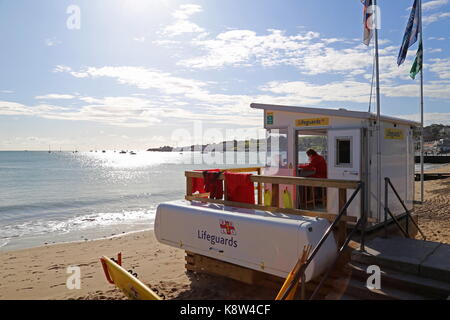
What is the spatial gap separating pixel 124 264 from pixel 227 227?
559cm

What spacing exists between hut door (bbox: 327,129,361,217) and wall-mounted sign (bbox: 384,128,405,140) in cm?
110

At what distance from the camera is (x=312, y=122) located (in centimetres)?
755

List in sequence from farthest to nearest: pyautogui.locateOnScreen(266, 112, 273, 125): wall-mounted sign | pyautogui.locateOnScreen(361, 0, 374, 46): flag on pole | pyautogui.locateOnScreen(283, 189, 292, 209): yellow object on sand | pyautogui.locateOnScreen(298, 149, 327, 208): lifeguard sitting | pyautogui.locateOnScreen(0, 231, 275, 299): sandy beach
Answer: pyautogui.locateOnScreen(298, 149, 327, 208): lifeguard sitting < pyautogui.locateOnScreen(361, 0, 374, 46): flag on pole < pyautogui.locateOnScreen(266, 112, 273, 125): wall-mounted sign < pyautogui.locateOnScreen(283, 189, 292, 209): yellow object on sand < pyautogui.locateOnScreen(0, 231, 275, 299): sandy beach

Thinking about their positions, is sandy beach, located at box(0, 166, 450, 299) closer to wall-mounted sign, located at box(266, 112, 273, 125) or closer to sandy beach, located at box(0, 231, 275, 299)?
sandy beach, located at box(0, 231, 275, 299)

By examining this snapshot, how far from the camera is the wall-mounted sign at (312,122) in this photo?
288 inches

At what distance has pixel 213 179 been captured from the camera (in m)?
7.06

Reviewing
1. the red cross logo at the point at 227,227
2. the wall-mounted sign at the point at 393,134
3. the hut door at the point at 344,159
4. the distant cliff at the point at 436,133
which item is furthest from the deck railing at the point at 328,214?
the distant cliff at the point at 436,133

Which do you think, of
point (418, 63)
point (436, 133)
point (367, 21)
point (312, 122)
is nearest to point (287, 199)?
point (312, 122)

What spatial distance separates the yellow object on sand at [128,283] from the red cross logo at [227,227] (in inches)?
62.6

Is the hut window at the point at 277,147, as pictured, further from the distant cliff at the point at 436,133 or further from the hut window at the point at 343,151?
the distant cliff at the point at 436,133

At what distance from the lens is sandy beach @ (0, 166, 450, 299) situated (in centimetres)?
697

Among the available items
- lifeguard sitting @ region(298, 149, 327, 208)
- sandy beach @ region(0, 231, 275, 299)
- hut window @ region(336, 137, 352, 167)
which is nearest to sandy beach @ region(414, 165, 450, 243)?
lifeguard sitting @ region(298, 149, 327, 208)

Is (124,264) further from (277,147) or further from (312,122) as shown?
(312,122)
